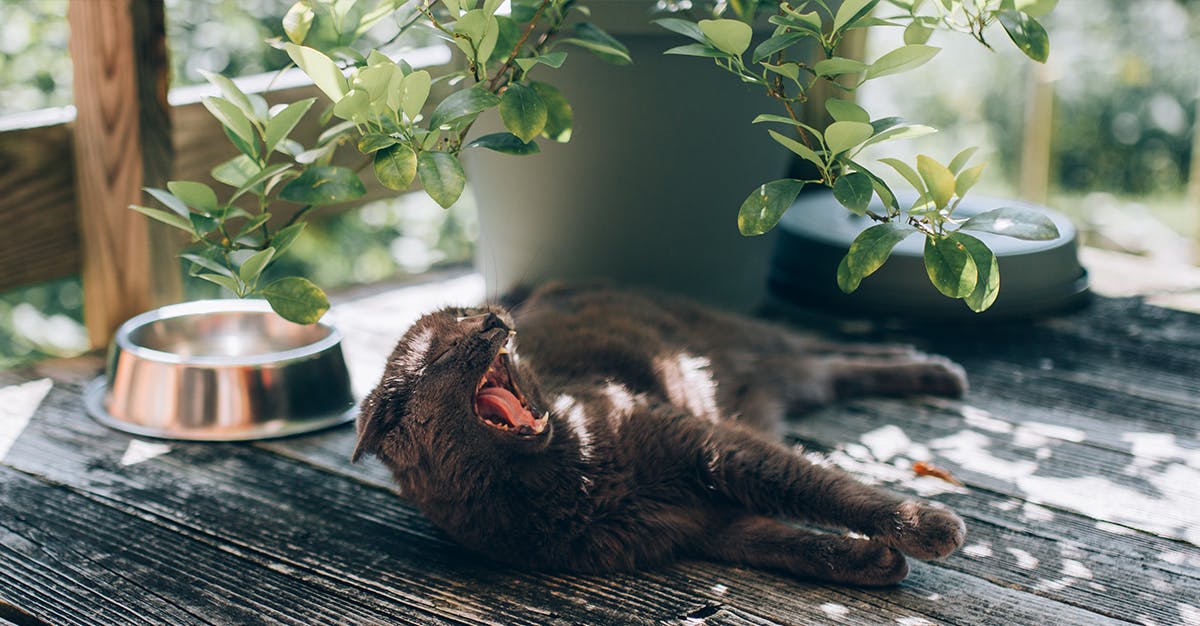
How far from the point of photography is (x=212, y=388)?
6.01ft

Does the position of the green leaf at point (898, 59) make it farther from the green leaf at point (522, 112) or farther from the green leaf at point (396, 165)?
the green leaf at point (396, 165)

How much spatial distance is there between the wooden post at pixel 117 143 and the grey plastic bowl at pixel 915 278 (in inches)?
57.5

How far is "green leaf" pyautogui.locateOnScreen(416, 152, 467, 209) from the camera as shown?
1232 mm

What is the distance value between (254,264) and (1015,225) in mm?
982

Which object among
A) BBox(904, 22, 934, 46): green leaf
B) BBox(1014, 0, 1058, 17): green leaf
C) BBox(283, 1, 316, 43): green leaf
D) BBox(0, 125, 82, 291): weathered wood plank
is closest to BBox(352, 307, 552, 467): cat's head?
BBox(283, 1, 316, 43): green leaf

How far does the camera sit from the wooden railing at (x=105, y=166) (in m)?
2.08

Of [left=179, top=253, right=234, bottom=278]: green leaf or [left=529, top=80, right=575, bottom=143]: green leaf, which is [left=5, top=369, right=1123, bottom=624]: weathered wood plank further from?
→ [left=529, top=80, right=575, bottom=143]: green leaf

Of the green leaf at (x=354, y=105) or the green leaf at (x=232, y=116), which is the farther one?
the green leaf at (x=232, y=116)

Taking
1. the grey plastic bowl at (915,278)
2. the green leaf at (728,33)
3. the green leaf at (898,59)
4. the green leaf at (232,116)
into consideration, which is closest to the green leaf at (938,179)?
the green leaf at (898,59)

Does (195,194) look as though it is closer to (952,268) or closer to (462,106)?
(462,106)

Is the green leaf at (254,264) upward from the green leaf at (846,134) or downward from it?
downward

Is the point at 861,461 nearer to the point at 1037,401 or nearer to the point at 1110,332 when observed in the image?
the point at 1037,401

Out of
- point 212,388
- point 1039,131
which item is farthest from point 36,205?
point 1039,131

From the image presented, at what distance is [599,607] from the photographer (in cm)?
136
